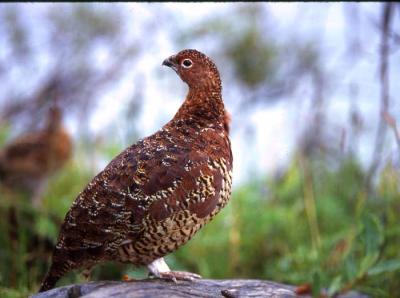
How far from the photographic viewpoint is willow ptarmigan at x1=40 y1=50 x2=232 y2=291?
3.67 meters

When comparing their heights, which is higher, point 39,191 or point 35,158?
point 35,158

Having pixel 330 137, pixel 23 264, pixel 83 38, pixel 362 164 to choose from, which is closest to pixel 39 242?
pixel 23 264

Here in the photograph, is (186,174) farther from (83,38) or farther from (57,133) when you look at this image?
(83,38)

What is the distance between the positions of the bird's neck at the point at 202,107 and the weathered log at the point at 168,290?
2.85 feet

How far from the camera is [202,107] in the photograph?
13.5ft

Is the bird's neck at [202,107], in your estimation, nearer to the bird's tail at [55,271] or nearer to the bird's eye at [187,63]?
the bird's eye at [187,63]

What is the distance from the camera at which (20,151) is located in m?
9.23

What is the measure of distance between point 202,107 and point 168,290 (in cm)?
105

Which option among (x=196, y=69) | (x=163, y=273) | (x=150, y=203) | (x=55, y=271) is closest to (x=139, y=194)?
(x=150, y=203)

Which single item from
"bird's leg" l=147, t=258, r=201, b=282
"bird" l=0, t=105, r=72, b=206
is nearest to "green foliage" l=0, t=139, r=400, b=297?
"bird" l=0, t=105, r=72, b=206

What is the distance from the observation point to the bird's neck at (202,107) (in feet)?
13.4

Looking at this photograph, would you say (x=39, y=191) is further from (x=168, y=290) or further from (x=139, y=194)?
(x=168, y=290)

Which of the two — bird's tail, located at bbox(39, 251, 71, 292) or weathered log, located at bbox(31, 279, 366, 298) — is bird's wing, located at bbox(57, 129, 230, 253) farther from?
weathered log, located at bbox(31, 279, 366, 298)

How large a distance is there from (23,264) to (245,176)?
12.2 feet
